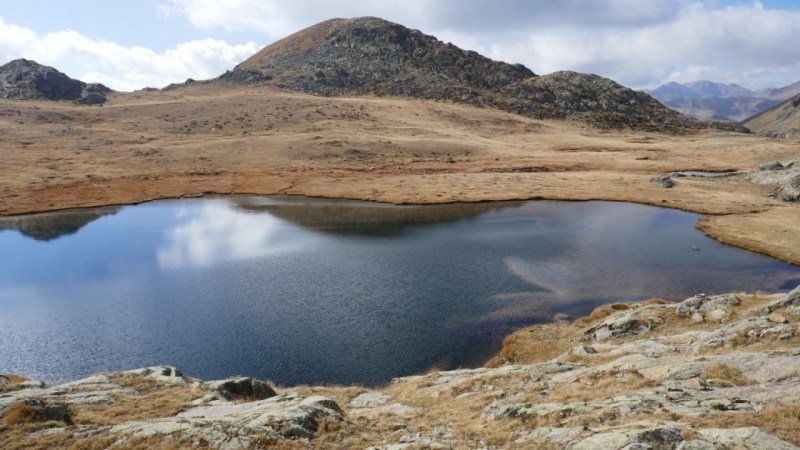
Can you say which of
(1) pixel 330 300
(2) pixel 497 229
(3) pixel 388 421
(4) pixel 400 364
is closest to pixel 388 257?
(1) pixel 330 300

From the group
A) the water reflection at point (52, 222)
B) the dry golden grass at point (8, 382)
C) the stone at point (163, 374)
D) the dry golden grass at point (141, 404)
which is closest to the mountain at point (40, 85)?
the water reflection at point (52, 222)

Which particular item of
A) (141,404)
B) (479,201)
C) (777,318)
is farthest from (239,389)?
(479,201)

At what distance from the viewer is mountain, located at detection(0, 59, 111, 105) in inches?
6578

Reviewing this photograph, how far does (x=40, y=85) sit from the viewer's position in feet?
564

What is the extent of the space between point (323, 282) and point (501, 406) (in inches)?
1256

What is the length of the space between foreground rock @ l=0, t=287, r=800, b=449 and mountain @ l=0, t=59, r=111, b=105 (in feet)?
598

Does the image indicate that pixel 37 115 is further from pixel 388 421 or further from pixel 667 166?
pixel 667 166

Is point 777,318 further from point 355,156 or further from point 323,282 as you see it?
point 355,156

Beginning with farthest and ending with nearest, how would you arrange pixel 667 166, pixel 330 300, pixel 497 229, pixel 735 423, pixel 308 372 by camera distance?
pixel 667 166 < pixel 497 229 < pixel 330 300 < pixel 308 372 < pixel 735 423

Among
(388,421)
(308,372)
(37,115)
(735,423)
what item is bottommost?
(308,372)

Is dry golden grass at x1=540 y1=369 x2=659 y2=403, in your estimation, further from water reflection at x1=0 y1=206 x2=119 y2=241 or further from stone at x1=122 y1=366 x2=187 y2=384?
water reflection at x1=0 y1=206 x2=119 y2=241

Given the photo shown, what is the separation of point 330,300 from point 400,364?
12.9 m

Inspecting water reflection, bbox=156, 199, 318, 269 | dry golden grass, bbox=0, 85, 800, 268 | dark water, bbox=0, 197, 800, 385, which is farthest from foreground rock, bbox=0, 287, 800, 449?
dry golden grass, bbox=0, 85, 800, 268

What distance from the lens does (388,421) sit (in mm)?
20844
